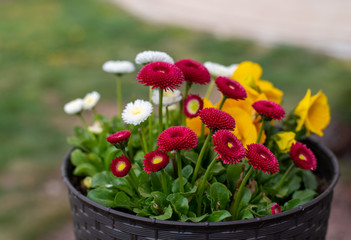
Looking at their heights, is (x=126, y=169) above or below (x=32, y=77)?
above

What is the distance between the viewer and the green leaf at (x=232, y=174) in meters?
1.06

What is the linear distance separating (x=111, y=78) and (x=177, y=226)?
10.7 feet

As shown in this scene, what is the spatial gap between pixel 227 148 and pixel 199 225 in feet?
0.52

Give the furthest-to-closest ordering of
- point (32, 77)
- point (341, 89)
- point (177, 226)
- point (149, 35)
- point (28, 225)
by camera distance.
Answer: point (149, 35) < point (32, 77) < point (341, 89) < point (28, 225) < point (177, 226)

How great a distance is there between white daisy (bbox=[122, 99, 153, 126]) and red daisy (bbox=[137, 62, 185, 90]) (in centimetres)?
6

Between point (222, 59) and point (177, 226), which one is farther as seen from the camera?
point (222, 59)

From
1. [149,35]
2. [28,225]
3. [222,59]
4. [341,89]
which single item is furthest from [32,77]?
[341,89]

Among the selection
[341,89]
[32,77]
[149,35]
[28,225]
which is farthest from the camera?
[149,35]

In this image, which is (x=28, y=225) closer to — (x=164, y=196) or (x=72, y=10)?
(x=164, y=196)

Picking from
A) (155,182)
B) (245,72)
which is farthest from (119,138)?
(245,72)

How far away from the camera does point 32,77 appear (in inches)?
158

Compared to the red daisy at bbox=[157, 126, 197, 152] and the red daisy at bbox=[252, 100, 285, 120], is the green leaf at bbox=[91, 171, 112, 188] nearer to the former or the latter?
the red daisy at bbox=[157, 126, 197, 152]

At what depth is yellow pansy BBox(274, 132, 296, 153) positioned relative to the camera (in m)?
1.11

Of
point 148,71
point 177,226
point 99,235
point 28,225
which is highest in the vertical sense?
point 148,71
